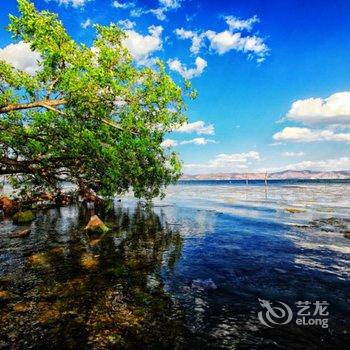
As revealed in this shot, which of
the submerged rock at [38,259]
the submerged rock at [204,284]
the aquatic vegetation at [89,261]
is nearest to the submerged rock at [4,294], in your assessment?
the submerged rock at [38,259]

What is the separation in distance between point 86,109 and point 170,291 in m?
10.3

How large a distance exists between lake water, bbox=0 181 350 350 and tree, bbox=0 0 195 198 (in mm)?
5453

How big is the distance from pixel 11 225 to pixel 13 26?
→ 22083 mm

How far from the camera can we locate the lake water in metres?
9.05

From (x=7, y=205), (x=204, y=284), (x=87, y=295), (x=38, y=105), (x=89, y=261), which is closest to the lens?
(x=87, y=295)

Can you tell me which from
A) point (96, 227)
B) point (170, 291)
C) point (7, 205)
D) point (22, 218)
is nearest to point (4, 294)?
point (170, 291)

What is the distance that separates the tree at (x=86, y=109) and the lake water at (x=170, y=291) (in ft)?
17.9

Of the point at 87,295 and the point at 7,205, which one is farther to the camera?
the point at 7,205

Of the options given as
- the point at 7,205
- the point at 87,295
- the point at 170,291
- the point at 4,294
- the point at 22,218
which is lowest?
the point at 170,291

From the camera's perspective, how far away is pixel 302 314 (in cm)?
1071

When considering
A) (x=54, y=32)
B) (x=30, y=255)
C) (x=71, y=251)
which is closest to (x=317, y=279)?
(x=71, y=251)

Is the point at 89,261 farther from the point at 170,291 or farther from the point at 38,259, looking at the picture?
the point at 170,291

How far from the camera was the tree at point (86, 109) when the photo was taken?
14.8 metres

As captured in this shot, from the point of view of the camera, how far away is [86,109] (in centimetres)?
1617
